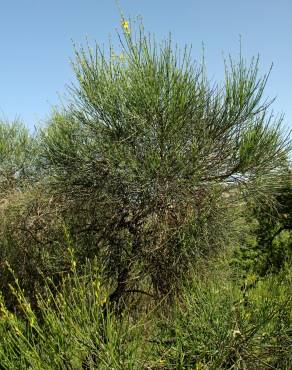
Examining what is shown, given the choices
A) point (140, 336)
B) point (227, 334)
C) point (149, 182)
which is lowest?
point (227, 334)

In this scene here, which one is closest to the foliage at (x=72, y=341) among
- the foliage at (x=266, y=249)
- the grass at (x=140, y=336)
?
the grass at (x=140, y=336)

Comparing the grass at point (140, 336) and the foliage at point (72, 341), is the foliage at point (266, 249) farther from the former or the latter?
the foliage at point (72, 341)

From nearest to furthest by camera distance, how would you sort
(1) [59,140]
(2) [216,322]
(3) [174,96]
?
(2) [216,322]
(3) [174,96]
(1) [59,140]

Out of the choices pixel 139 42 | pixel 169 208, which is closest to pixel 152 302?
pixel 169 208

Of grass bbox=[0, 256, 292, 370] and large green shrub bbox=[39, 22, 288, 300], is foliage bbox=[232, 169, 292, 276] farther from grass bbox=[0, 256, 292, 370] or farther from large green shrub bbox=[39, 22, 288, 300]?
grass bbox=[0, 256, 292, 370]

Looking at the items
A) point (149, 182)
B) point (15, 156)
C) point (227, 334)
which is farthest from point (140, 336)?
point (15, 156)

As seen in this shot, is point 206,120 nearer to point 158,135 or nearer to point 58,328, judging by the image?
point 158,135

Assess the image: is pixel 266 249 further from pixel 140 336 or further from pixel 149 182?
pixel 140 336

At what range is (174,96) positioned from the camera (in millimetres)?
7273

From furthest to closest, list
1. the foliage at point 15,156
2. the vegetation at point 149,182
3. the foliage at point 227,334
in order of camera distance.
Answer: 1. the foliage at point 15,156
2. the vegetation at point 149,182
3. the foliage at point 227,334

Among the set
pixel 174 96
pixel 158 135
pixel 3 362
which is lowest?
pixel 3 362

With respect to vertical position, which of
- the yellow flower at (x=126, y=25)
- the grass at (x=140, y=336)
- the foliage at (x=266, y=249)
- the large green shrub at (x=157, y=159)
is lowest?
the foliage at (x=266, y=249)

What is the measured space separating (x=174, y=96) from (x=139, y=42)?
3.73ft

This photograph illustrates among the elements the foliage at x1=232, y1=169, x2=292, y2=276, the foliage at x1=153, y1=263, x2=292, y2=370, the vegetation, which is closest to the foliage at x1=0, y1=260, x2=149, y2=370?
the foliage at x1=153, y1=263, x2=292, y2=370
